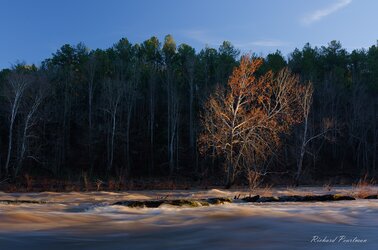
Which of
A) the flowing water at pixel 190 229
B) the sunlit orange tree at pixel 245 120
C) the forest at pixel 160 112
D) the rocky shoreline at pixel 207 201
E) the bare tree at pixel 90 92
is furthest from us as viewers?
the bare tree at pixel 90 92

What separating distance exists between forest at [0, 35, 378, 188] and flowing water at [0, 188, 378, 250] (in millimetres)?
31751

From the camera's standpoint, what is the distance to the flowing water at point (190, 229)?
25.6 ft

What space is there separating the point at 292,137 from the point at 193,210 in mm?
39116

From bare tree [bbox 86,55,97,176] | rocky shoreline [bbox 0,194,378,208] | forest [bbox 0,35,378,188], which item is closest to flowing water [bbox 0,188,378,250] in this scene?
rocky shoreline [bbox 0,194,378,208]

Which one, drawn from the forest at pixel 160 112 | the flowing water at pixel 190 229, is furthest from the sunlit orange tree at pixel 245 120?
the forest at pixel 160 112

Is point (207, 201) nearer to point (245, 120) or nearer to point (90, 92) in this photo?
point (245, 120)

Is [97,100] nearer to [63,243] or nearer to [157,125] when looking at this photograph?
[157,125]

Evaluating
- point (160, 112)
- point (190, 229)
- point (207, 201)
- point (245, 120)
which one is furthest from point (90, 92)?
point (190, 229)

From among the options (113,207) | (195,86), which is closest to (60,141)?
(195,86)

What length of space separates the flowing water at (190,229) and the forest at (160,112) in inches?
1250

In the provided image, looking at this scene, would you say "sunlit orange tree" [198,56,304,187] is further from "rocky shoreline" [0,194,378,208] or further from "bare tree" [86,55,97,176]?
"bare tree" [86,55,97,176]

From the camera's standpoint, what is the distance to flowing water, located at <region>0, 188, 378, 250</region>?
25.6 feet

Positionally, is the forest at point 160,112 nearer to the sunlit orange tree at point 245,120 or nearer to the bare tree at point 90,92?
the bare tree at point 90,92

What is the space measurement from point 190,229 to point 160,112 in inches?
1928
